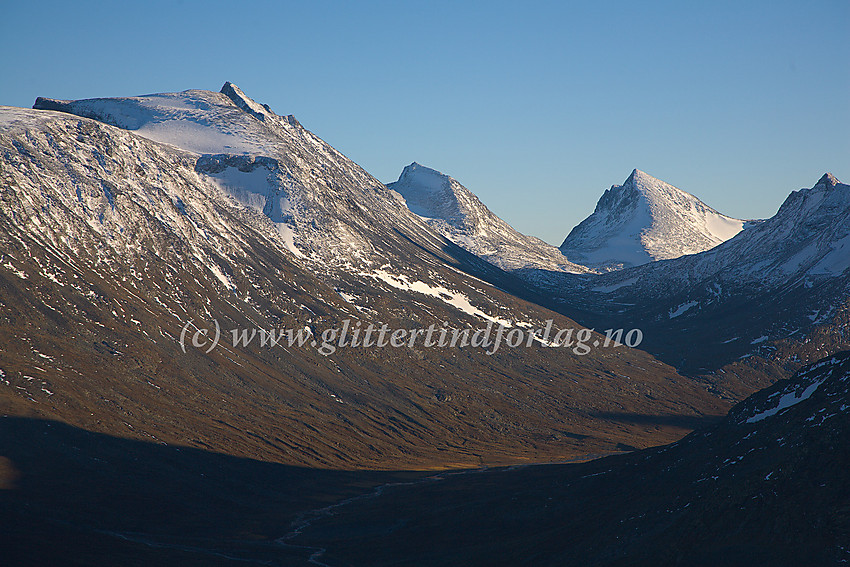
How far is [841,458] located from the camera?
79.2 meters

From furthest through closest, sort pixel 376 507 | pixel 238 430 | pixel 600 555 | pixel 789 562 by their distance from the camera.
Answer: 1. pixel 238 430
2. pixel 376 507
3. pixel 600 555
4. pixel 789 562

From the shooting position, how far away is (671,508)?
296 feet

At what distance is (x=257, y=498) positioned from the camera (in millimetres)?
152375

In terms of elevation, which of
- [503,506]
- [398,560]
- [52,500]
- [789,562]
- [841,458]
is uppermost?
[841,458]

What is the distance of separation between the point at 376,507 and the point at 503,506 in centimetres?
2638

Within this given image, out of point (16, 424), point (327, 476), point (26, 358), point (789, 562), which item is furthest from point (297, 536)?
point (26, 358)

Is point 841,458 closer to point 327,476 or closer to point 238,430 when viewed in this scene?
point 327,476

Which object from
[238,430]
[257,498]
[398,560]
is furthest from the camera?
[238,430]

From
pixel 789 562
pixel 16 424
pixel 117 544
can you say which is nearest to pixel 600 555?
pixel 789 562

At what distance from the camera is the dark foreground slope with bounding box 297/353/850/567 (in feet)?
245

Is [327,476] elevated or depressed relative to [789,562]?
depressed

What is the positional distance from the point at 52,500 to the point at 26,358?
6131cm

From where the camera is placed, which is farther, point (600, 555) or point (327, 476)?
point (327, 476)

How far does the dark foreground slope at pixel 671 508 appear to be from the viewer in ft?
245
